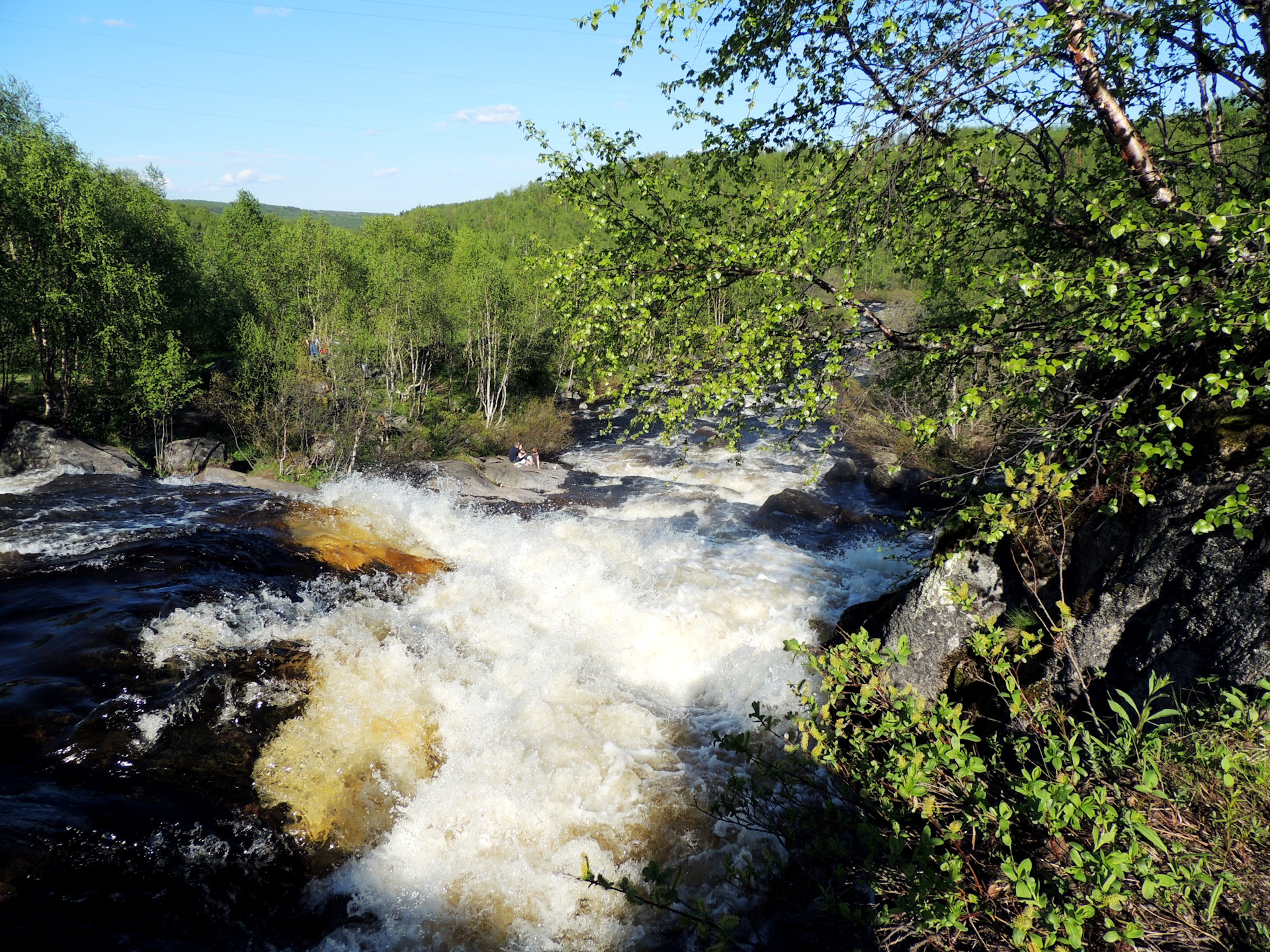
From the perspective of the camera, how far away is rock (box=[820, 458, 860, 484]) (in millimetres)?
19406

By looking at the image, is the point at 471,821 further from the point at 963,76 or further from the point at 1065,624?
the point at 963,76

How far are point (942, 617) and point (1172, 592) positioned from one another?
201 cm

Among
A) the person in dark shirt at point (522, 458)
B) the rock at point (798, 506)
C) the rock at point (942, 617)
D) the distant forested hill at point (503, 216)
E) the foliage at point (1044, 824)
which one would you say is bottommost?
the person in dark shirt at point (522, 458)

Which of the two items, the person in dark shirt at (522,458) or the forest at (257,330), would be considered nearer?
the forest at (257,330)

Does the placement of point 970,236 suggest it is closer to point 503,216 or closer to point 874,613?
point 874,613

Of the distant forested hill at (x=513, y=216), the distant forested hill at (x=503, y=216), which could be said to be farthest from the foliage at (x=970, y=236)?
the distant forested hill at (x=513, y=216)

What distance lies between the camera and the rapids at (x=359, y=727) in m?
4.58

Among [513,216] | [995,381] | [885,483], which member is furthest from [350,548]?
[513,216]

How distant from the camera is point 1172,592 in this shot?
13.8 ft

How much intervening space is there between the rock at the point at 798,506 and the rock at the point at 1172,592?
1019 cm

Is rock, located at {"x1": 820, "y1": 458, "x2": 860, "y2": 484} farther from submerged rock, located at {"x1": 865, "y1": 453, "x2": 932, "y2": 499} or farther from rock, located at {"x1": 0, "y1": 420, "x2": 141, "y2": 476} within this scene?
rock, located at {"x1": 0, "y1": 420, "x2": 141, "y2": 476}

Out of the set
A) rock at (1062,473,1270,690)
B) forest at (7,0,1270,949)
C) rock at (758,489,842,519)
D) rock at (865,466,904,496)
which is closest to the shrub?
rock at (758,489,842,519)

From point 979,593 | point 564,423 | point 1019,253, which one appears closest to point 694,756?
point 979,593

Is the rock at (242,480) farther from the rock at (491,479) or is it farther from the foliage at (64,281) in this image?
the foliage at (64,281)
